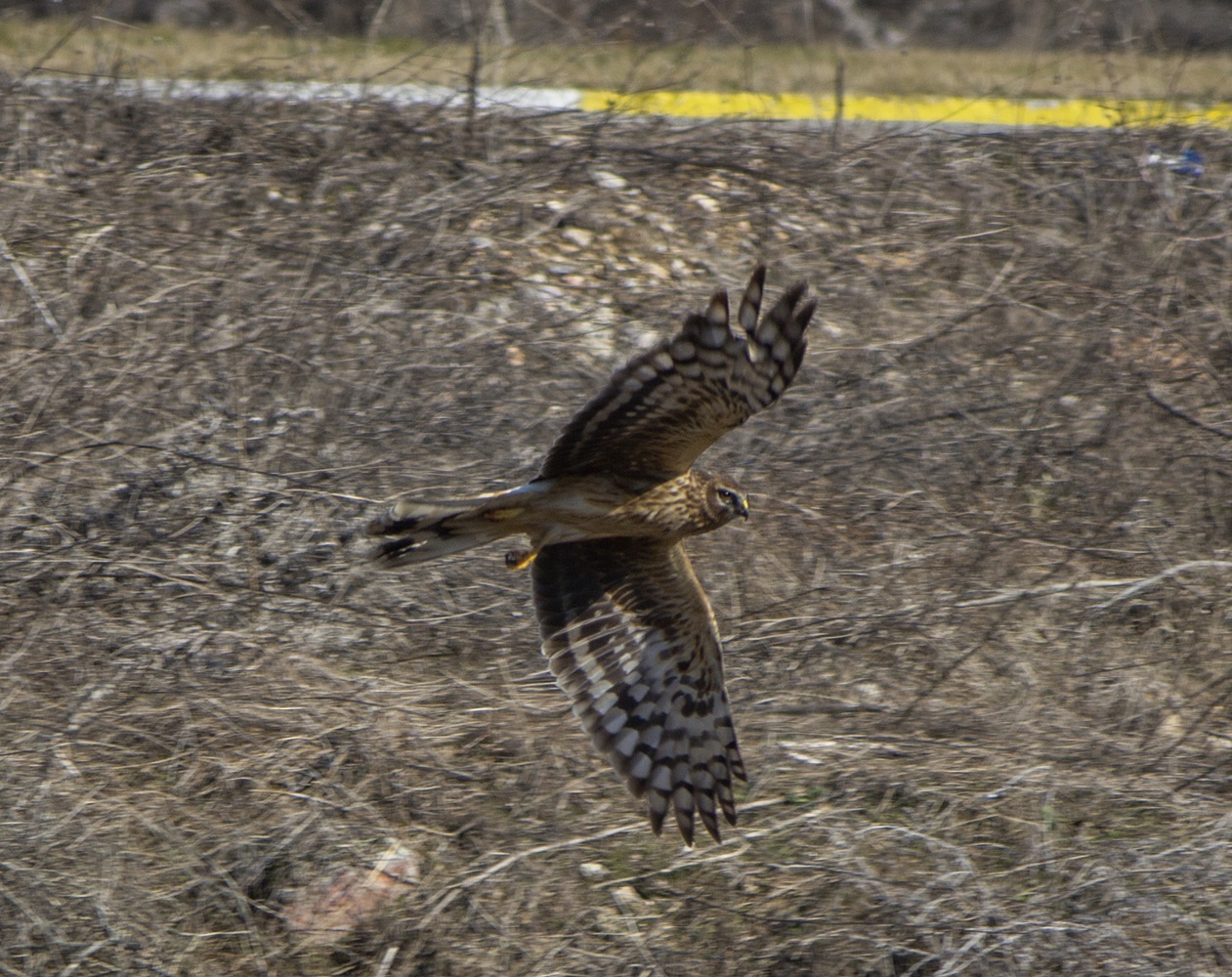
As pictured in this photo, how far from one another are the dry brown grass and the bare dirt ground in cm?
46

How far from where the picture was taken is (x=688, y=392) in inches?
166

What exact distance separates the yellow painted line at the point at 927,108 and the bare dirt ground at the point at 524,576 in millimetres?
280

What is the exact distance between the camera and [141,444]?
244 inches

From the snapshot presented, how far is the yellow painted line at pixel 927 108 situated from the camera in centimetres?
Answer: 855

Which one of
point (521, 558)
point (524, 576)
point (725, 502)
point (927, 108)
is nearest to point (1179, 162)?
point (927, 108)

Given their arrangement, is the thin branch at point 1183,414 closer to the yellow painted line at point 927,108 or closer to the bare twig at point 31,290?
the yellow painted line at point 927,108

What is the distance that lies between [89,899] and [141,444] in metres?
2.28

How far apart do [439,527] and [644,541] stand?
693 mm

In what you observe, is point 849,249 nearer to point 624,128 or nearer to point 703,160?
point 703,160

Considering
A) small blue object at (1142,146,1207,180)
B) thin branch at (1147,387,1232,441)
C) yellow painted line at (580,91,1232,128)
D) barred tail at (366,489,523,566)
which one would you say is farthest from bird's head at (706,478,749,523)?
small blue object at (1142,146,1207,180)

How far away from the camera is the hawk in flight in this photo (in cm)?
416

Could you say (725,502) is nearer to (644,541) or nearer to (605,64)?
(644,541)

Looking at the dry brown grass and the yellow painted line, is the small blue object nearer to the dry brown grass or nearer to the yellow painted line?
the yellow painted line

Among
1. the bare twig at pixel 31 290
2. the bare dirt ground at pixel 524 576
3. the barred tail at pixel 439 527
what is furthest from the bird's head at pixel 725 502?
the bare twig at pixel 31 290
